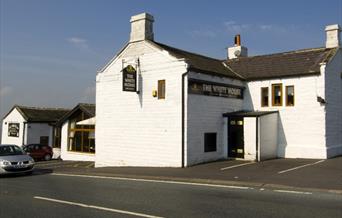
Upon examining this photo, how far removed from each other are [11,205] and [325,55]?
19241 mm

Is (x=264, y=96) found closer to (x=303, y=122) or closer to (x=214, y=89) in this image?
(x=303, y=122)

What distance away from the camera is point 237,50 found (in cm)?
2906

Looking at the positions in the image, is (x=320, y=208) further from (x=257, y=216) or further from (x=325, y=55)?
(x=325, y=55)

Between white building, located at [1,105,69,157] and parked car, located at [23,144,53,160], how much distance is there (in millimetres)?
2673

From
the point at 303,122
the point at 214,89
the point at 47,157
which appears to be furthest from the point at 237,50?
the point at 47,157

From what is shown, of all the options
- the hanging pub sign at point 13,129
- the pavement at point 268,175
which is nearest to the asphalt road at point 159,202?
the pavement at point 268,175

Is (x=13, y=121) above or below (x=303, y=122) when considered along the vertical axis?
above

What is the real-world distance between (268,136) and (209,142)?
3.48 m

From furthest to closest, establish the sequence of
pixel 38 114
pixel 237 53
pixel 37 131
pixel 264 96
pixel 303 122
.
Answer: pixel 38 114 → pixel 37 131 → pixel 237 53 → pixel 264 96 → pixel 303 122

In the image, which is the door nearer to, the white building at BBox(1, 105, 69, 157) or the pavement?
the pavement

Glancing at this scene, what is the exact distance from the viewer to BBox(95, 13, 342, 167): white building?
19906mm

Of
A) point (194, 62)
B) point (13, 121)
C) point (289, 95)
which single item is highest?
point (194, 62)

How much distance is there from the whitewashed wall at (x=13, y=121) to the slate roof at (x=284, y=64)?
2393cm

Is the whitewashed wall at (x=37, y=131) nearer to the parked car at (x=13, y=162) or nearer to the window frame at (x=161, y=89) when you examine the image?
the parked car at (x=13, y=162)
